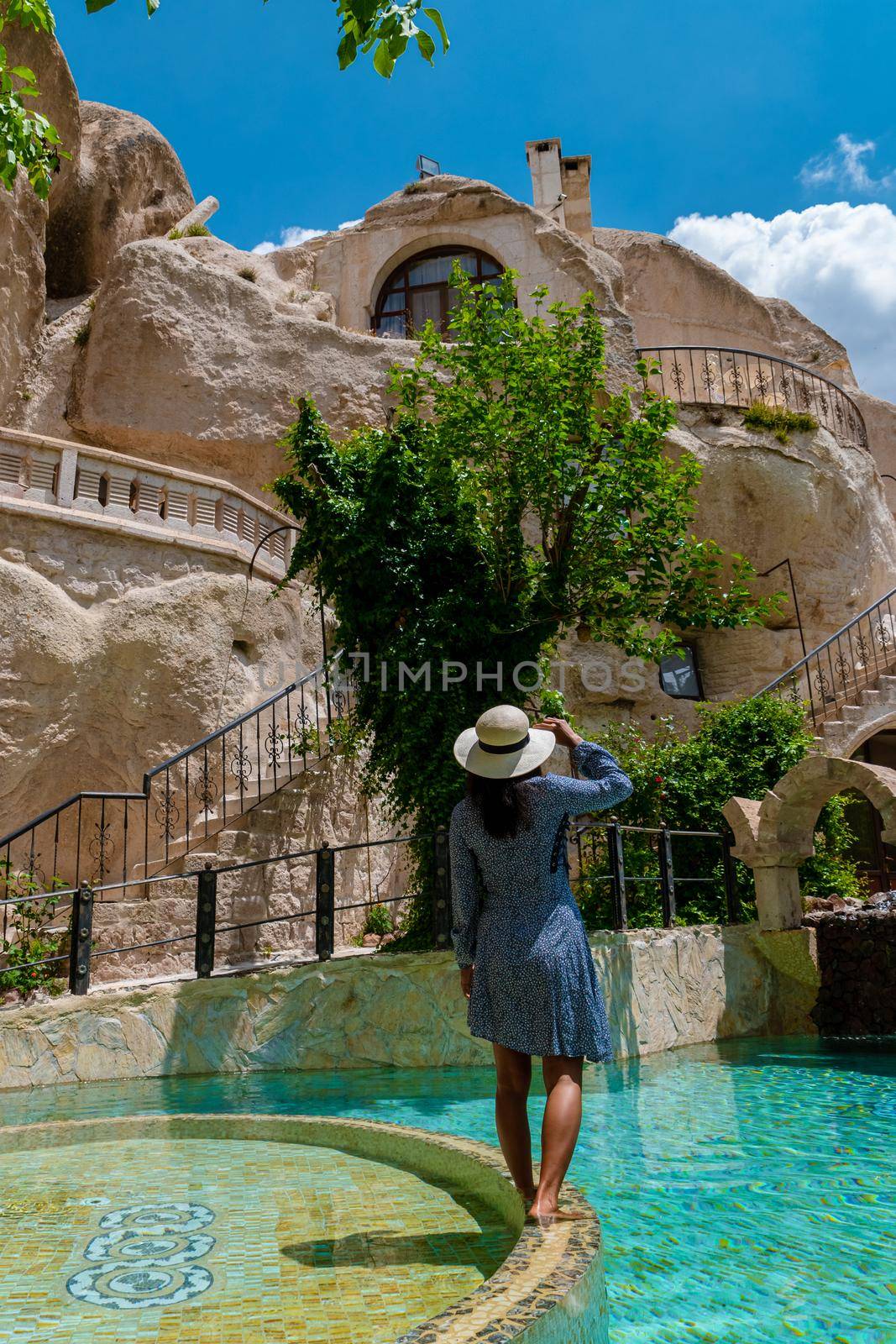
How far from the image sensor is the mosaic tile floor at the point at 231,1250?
2584 mm

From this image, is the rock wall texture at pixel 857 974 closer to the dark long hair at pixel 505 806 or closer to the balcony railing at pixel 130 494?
the balcony railing at pixel 130 494

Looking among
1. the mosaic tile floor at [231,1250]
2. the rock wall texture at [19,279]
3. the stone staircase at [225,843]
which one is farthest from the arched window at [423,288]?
the mosaic tile floor at [231,1250]

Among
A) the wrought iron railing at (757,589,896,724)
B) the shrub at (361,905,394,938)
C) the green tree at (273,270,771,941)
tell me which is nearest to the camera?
the green tree at (273,270,771,941)

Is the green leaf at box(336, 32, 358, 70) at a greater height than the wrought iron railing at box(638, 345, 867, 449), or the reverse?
the wrought iron railing at box(638, 345, 867, 449)

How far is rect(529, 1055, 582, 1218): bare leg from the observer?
2.86 metres

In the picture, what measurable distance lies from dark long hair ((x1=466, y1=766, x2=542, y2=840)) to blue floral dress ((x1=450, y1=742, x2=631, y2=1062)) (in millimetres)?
23

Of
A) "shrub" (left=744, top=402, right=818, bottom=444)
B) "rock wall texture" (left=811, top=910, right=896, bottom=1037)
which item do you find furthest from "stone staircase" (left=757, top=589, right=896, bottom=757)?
"rock wall texture" (left=811, top=910, right=896, bottom=1037)

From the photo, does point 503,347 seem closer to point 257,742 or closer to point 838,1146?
point 257,742

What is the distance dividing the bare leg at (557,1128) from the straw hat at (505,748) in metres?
0.90

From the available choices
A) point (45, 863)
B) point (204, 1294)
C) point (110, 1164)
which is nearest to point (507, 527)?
point (45, 863)

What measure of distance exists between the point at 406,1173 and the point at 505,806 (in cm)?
182

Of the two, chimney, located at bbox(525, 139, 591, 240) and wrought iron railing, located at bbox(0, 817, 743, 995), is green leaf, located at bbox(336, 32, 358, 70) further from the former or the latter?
chimney, located at bbox(525, 139, 591, 240)

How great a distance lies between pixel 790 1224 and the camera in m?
3.82

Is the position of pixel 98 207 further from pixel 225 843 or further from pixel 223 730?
pixel 225 843
